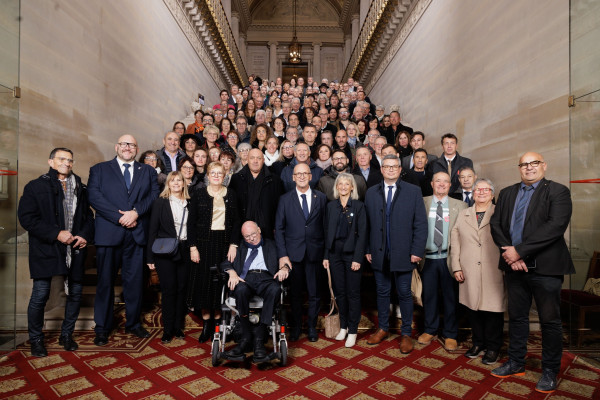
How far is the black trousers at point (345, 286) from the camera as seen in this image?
152 inches

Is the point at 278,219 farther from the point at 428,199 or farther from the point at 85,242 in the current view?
the point at 85,242

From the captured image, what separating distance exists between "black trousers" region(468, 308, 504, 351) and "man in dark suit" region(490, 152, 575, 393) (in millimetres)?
234

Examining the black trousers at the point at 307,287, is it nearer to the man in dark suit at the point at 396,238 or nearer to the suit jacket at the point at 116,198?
Answer: the man in dark suit at the point at 396,238

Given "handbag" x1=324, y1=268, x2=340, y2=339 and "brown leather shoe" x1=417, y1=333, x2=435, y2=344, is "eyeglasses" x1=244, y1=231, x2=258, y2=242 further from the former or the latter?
"brown leather shoe" x1=417, y1=333, x2=435, y2=344

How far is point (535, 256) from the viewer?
3008 mm

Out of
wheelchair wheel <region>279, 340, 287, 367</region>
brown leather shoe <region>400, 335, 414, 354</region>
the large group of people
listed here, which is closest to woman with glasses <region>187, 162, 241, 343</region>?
the large group of people

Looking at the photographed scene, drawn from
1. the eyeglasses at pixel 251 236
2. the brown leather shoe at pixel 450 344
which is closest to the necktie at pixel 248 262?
the eyeglasses at pixel 251 236

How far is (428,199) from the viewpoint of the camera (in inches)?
159

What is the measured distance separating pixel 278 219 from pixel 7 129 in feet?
9.12

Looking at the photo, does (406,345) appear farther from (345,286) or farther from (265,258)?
(265,258)

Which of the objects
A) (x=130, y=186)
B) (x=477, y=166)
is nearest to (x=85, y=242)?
(x=130, y=186)

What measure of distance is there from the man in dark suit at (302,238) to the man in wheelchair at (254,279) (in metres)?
0.22

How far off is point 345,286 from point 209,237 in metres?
1.52

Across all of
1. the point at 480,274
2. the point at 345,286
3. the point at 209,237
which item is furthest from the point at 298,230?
the point at 480,274
